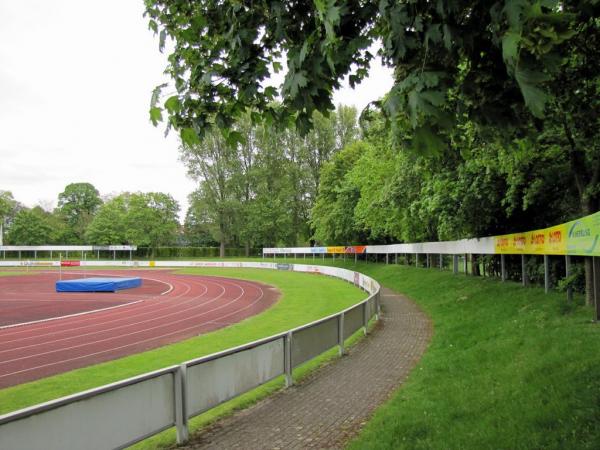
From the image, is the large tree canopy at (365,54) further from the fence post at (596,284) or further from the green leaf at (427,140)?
the fence post at (596,284)

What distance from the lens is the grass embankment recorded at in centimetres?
535

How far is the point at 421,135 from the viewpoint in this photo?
3283mm

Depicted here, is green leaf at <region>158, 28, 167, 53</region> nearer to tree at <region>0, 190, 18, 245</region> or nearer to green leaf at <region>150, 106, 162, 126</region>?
green leaf at <region>150, 106, 162, 126</region>

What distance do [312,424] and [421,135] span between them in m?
5.18

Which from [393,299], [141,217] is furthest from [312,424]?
[141,217]

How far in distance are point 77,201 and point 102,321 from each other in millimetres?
105820

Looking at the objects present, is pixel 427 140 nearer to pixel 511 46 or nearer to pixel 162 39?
pixel 511 46

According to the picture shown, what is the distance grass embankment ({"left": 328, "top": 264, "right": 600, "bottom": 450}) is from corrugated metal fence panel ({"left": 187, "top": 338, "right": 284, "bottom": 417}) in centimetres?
213

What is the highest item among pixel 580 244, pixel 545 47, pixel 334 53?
pixel 334 53

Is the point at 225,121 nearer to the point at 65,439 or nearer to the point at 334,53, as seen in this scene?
the point at 334,53

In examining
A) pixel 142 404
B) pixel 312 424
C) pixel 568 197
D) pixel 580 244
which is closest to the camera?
pixel 142 404

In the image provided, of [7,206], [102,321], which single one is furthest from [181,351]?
[7,206]

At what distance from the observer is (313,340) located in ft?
34.4

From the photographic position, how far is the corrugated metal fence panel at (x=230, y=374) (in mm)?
6809
